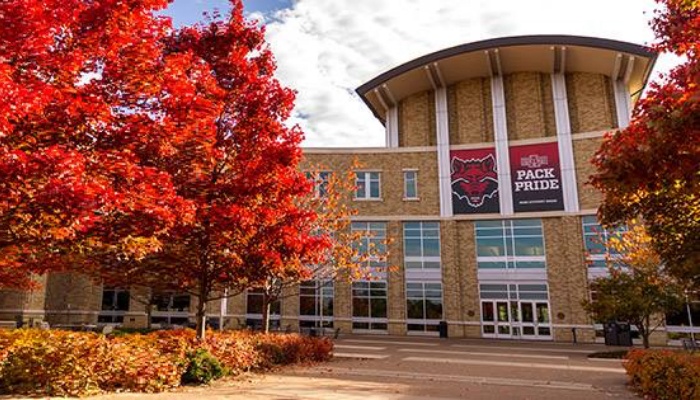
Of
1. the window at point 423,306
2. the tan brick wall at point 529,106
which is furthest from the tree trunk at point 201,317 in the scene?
the tan brick wall at point 529,106

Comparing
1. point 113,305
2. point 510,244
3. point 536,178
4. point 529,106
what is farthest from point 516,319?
point 113,305

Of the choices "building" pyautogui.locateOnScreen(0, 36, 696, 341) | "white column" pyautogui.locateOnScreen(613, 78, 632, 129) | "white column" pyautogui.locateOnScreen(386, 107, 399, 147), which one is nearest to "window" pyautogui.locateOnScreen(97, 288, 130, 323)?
"building" pyautogui.locateOnScreen(0, 36, 696, 341)

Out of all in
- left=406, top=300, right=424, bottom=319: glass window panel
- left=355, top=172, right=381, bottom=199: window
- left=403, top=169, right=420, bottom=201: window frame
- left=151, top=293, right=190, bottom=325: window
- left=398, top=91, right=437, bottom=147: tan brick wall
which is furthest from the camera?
left=398, top=91, right=437, bottom=147: tan brick wall

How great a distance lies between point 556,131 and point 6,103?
3090 centimetres

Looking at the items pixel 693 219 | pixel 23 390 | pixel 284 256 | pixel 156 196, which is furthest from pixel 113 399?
pixel 693 219

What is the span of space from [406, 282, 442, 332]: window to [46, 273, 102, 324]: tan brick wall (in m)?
20.5

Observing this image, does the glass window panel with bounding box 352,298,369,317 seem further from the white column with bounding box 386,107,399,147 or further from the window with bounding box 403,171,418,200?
the white column with bounding box 386,107,399,147

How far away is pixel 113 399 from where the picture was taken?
7953 mm

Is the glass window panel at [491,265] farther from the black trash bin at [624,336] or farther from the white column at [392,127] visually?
the white column at [392,127]

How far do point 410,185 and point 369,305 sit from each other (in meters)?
8.03

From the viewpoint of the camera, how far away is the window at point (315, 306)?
30.8 m

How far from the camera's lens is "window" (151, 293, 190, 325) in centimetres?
3272

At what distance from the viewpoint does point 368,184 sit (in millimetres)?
31828

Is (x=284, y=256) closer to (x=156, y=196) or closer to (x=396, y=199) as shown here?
(x=156, y=196)
